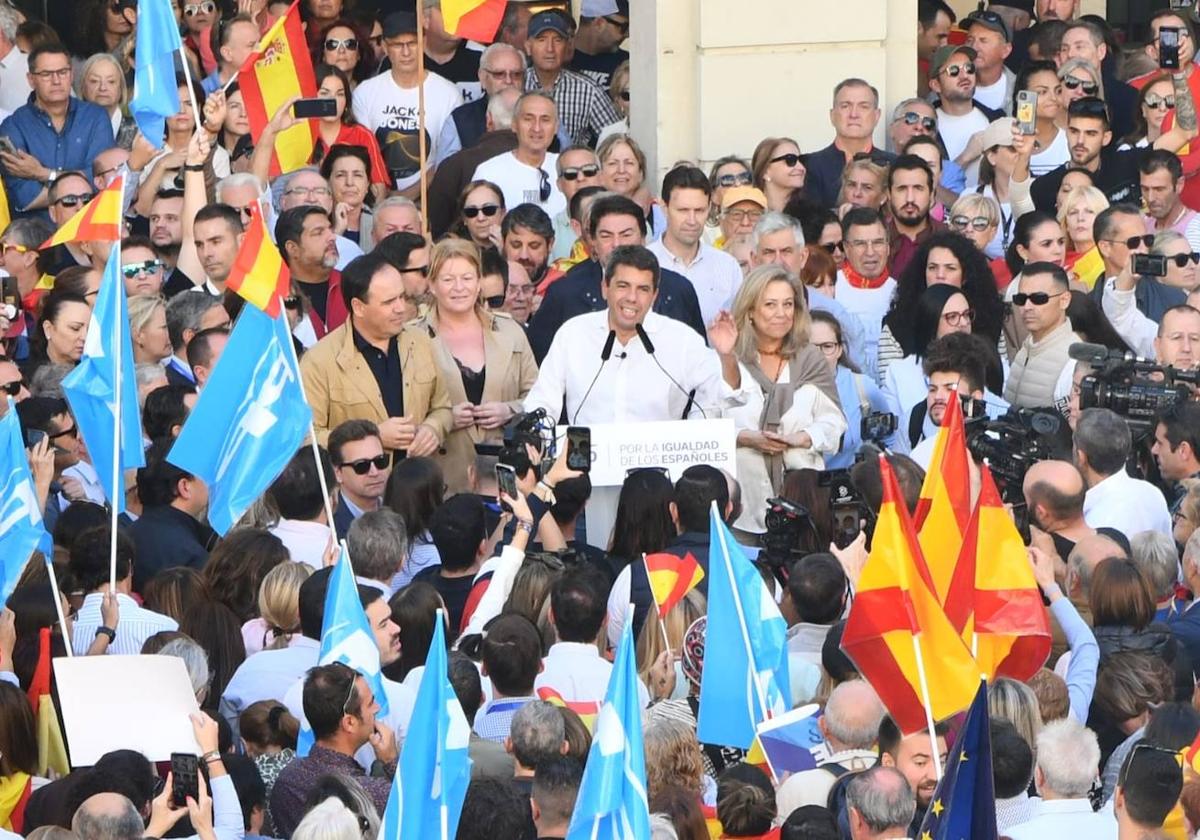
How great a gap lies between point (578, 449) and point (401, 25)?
15.2 feet

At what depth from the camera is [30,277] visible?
38.5ft

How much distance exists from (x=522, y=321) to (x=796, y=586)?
3760mm

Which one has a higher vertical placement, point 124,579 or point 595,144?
point 595,144

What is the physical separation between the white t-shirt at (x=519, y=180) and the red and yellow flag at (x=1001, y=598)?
523cm

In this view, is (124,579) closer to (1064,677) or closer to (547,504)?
(547,504)

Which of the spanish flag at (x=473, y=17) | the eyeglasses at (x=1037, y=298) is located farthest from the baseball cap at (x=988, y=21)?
the eyeglasses at (x=1037, y=298)

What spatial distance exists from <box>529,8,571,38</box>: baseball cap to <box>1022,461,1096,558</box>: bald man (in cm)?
571

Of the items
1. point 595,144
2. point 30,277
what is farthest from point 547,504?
point 595,144

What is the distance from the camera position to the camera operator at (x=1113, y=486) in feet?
31.3

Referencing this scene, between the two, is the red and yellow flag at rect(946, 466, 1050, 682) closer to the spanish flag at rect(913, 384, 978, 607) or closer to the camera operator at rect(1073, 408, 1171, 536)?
the spanish flag at rect(913, 384, 978, 607)

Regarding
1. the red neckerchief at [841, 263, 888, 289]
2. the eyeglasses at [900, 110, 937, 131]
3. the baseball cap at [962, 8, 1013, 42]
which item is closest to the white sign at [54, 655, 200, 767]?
the red neckerchief at [841, 263, 888, 289]

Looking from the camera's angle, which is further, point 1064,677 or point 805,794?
point 1064,677

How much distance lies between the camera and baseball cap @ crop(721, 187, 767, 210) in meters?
12.4

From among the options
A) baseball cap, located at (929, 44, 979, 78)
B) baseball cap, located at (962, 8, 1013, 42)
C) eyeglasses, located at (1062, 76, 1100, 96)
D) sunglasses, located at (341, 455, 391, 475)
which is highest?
baseball cap, located at (962, 8, 1013, 42)
